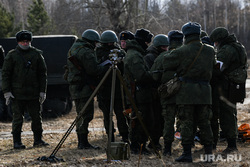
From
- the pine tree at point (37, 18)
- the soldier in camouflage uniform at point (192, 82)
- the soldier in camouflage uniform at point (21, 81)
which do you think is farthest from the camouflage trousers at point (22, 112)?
the pine tree at point (37, 18)

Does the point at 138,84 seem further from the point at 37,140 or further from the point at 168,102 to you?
the point at 37,140

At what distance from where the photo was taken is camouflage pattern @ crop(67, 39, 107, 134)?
22.6 ft

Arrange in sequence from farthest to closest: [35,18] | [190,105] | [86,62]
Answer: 1. [35,18]
2. [86,62]
3. [190,105]

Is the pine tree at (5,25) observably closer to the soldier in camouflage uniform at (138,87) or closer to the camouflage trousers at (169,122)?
the soldier in camouflage uniform at (138,87)

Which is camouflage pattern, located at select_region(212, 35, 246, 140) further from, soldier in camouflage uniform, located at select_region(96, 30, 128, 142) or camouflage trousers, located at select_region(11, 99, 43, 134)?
camouflage trousers, located at select_region(11, 99, 43, 134)

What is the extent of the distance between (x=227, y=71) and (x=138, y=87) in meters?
1.59

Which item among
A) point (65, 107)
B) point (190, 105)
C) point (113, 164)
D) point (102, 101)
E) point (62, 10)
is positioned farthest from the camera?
point (62, 10)

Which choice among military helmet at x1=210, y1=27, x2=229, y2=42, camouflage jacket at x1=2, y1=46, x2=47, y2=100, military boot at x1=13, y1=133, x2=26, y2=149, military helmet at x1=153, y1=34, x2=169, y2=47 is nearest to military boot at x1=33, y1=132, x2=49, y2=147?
military boot at x1=13, y1=133, x2=26, y2=149

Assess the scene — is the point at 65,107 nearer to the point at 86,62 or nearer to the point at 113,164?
the point at 86,62

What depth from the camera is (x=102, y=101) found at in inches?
293

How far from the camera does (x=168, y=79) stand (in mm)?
6297

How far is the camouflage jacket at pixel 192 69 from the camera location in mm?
5738

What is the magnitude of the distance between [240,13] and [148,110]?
204 feet

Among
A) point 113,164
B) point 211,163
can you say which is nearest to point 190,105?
point 211,163
